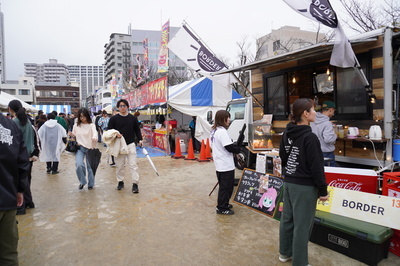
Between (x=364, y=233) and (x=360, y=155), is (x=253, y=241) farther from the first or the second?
(x=360, y=155)

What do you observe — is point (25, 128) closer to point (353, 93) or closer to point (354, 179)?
point (354, 179)

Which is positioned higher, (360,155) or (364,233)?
(360,155)

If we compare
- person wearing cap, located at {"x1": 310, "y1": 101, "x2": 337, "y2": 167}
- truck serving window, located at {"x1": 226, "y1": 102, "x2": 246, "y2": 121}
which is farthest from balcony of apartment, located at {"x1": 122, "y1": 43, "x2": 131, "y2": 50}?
person wearing cap, located at {"x1": 310, "y1": 101, "x2": 337, "y2": 167}

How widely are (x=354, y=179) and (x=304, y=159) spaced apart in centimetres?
201

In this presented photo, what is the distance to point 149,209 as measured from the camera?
482cm

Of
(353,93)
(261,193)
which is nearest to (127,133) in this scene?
(261,193)

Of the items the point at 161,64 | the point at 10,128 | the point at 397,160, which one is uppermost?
the point at 161,64

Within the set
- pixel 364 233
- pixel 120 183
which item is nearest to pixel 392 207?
pixel 364 233

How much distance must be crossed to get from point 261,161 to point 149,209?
228cm

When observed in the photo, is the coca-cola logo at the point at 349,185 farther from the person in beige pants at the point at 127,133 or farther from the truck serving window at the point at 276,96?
the person in beige pants at the point at 127,133

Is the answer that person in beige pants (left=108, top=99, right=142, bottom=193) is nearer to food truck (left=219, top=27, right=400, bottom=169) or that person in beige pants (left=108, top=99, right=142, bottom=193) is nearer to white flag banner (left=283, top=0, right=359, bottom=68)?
food truck (left=219, top=27, right=400, bottom=169)

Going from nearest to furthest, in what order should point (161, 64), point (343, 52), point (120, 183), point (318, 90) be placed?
point (343, 52), point (120, 183), point (318, 90), point (161, 64)

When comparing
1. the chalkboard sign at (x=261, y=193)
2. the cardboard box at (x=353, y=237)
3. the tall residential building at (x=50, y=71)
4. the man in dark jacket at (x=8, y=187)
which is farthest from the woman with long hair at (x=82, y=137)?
the tall residential building at (x=50, y=71)

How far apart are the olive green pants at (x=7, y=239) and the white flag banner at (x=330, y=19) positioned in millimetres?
→ 4700
